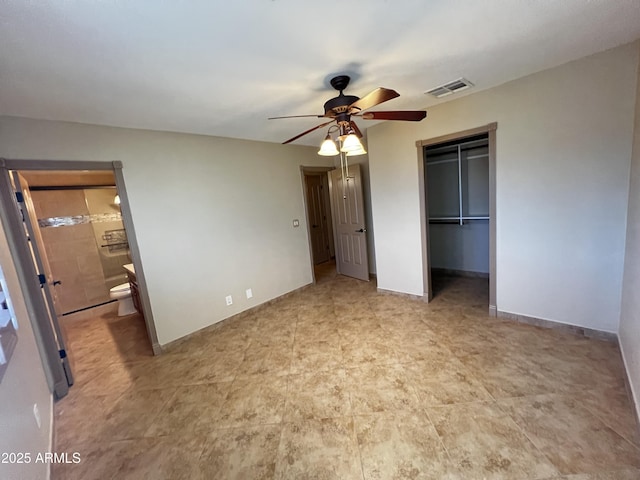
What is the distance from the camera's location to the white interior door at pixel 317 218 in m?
6.06

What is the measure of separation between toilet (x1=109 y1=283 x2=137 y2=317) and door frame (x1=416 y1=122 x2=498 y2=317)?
4.44 metres

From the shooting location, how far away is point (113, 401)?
228 cm

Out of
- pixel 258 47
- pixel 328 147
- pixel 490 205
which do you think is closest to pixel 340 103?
pixel 328 147

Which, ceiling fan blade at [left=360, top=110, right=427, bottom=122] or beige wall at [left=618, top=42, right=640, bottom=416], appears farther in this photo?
ceiling fan blade at [left=360, top=110, right=427, bottom=122]

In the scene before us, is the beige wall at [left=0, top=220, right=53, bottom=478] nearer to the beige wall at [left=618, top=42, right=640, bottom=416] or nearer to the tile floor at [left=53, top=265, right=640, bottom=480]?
the tile floor at [left=53, top=265, right=640, bottom=480]

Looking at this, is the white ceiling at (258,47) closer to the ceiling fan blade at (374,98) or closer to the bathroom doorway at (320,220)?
the ceiling fan blade at (374,98)

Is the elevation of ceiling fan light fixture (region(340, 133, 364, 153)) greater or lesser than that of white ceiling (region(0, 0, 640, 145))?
lesser

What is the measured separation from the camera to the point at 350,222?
474cm

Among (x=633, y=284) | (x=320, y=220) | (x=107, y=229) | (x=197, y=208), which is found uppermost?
(x=197, y=208)

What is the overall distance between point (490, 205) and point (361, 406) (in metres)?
Answer: 2.40

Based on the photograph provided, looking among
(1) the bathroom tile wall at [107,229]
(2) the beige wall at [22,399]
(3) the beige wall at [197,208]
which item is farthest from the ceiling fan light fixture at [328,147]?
(1) the bathroom tile wall at [107,229]

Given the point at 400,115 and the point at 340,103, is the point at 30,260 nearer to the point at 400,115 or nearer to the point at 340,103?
the point at 340,103

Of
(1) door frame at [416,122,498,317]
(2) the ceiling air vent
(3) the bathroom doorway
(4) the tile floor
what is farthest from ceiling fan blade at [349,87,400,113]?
(3) the bathroom doorway

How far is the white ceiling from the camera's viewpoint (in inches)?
51.5
